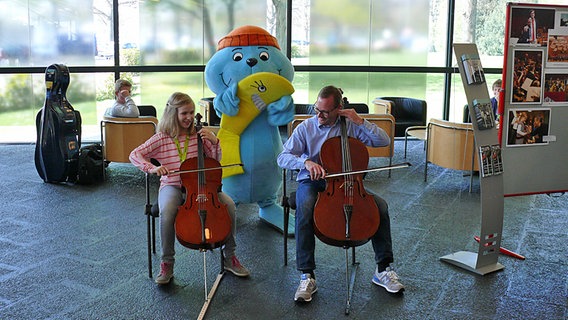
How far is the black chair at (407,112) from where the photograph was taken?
8.27m

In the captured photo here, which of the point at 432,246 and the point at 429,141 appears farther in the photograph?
the point at 429,141

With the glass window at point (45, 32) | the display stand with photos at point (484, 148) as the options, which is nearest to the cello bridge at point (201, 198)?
the display stand with photos at point (484, 148)

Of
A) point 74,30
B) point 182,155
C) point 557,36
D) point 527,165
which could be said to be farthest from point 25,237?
point 74,30

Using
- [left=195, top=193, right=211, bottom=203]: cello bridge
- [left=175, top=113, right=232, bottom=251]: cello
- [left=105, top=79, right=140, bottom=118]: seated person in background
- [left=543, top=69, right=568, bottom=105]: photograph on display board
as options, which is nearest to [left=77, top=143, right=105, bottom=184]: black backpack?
[left=105, top=79, right=140, bottom=118]: seated person in background

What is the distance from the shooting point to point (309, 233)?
11.9 ft

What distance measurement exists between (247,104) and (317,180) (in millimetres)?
1308

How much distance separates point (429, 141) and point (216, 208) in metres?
3.76

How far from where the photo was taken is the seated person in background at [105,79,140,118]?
658 centimetres

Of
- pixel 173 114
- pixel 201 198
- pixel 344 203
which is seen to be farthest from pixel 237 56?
pixel 344 203

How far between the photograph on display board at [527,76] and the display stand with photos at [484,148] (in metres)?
0.18

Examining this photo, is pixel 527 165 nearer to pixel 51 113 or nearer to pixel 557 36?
pixel 557 36

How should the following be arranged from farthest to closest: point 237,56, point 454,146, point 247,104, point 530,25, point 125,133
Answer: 1. point 125,133
2. point 454,146
3. point 237,56
4. point 247,104
5. point 530,25

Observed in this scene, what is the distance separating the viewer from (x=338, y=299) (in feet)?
11.8

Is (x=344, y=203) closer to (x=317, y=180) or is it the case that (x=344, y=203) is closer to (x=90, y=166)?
(x=317, y=180)
